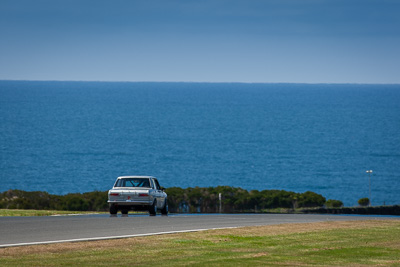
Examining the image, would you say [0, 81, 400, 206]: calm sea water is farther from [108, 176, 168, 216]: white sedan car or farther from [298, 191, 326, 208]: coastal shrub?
[108, 176, 168, 216]: white sedan car

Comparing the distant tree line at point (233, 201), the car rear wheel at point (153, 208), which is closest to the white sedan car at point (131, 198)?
the car rear wheel at point (153, 208)

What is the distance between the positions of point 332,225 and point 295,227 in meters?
1.59

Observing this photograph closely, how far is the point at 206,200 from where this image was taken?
6425cm

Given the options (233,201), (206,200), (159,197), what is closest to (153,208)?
(159,197)

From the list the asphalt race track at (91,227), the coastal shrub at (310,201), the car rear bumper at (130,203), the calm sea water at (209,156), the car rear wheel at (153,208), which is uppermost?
the calm sea water at (209,156)

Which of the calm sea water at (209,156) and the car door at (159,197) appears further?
the calm sea water at (209,156)

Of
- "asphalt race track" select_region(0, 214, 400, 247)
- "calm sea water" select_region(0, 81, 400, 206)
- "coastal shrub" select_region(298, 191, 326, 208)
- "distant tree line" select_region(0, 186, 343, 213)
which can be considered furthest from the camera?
"calm sea water" select_region(0, 81, 400, 206)

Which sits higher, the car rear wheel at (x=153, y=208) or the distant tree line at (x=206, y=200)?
the distant tree line at (x=206, y=200)

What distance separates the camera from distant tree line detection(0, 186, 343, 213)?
197 feet

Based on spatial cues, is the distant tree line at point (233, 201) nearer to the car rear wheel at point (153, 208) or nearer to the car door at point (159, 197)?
the car door at point (159, 197)

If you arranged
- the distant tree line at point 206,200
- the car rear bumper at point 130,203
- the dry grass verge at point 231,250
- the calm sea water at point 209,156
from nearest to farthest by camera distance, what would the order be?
the dry grass verge at point 231,250 → the car rear bumper at point 130,203 → the distant tree line at point 206,200 → the calm sea water at point 209,156

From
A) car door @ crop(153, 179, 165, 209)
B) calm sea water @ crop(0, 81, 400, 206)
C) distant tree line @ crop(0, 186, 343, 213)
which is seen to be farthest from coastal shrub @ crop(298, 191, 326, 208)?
car door @ crop(153, 179, 165, 209)

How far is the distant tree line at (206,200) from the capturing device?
60.1m

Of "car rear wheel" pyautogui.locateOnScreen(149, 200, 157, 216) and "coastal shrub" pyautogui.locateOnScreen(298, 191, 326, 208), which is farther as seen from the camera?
"coastal shrub" pyautogui.locateOnScreen(298, 191, 326, 208)
